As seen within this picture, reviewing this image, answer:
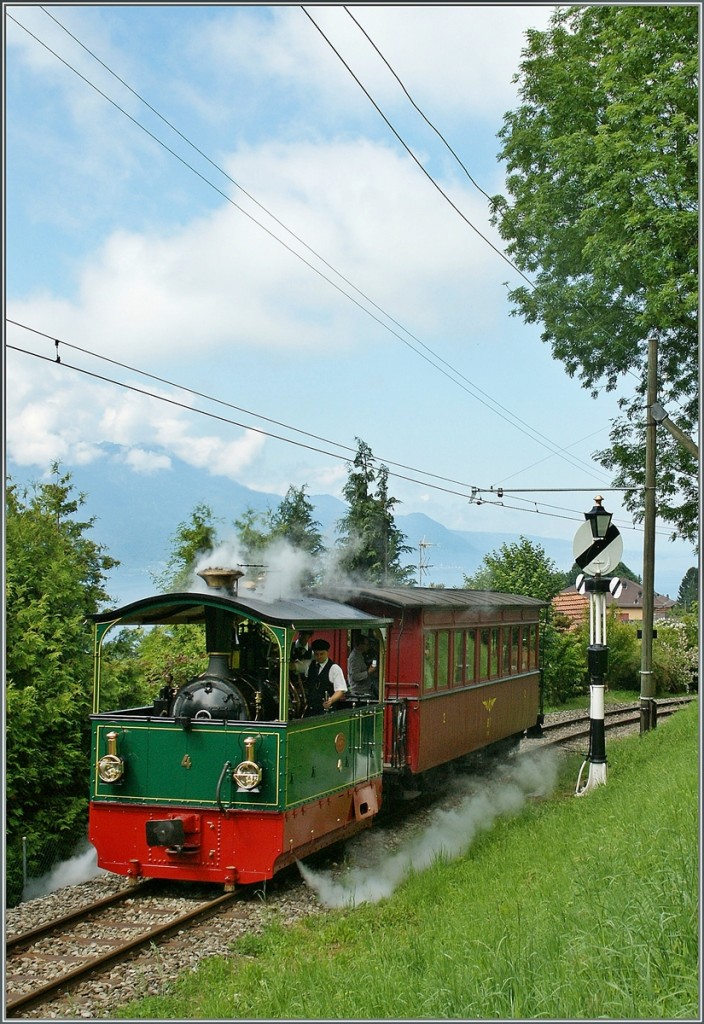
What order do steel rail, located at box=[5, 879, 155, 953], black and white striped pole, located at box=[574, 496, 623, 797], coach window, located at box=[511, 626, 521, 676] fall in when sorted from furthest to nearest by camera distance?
coach window, located at box=[511, 626, 521, 676] → black and white striped pole, located at box=[574, 496, 623, 797] → steel rail, located at box=[5, 879, 155, 953]

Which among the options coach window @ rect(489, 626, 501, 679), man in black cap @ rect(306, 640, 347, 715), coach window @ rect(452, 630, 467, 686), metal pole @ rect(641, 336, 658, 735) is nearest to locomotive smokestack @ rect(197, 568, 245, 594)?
man in black cap @ rect(306, 640, 347, 715)

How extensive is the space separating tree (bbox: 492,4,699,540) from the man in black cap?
22.7 ft

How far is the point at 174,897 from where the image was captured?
7961 millimetres

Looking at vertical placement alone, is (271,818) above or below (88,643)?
below

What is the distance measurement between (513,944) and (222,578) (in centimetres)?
441

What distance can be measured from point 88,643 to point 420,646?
4493mm

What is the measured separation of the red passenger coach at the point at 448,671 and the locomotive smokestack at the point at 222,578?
294cm

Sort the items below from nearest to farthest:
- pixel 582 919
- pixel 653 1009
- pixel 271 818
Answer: pixel 653 1009 → pixel 582 919 → pixel 271 818

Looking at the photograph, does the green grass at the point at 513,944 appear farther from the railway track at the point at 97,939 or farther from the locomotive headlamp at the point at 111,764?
the locomotive headlamp at the point at 111,764

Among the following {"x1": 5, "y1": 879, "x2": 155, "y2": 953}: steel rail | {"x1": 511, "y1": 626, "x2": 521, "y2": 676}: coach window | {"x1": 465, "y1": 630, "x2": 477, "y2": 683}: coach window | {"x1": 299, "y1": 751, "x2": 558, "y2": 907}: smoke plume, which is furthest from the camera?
{"x1": 511, "y1": 626, "x2": 521, "y2": 676}: coach window

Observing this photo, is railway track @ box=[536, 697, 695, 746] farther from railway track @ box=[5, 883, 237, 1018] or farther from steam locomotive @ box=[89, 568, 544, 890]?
railway track @ box=[5, 883, 237, 1018]

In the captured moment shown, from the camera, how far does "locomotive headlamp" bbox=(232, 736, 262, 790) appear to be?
758 cm

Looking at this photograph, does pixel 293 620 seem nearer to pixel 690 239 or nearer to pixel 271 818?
pixel 271 818

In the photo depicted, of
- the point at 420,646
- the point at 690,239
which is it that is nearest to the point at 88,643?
the point at 420,646
